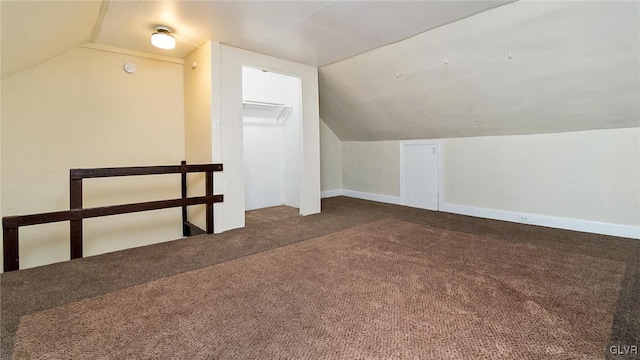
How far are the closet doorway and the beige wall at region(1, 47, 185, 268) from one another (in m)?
1.15

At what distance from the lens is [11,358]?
1290mm

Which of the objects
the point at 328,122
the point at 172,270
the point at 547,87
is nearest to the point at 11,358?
the point at 172,270

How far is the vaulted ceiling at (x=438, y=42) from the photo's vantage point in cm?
237

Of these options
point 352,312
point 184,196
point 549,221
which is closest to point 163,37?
point 184,196

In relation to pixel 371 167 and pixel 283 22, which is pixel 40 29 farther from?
pixel 371 167

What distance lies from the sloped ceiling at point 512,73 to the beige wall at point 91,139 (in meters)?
2.45

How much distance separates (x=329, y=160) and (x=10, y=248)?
4742 mm

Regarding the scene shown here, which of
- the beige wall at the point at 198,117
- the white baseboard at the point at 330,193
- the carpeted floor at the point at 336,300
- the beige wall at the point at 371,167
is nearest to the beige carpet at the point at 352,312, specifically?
the carpeted floor at the point at 336,300

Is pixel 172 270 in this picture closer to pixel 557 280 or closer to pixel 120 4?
pixel 120 4

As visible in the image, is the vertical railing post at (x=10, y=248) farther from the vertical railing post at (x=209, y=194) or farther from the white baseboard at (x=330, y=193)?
the white baseboard at (x=330, y=193)

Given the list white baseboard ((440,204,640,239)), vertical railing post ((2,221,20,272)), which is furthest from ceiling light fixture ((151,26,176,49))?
white baseboard ((440,204,640,239))

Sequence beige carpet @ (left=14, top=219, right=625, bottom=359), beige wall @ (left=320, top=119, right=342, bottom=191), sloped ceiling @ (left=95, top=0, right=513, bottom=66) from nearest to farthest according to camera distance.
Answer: beige carpet @ (left=14, top=219, right=625, bottom=359) → sloped ceiling @ (left=95, top=0, right=513, bottom=66) → beige wall @ (left=320, top=119, right=342, bottom=191)

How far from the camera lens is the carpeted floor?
4.53 ft

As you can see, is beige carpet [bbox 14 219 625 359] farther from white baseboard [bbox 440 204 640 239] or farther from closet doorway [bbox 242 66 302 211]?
closet doorway [bbox 242 66 302 211]
